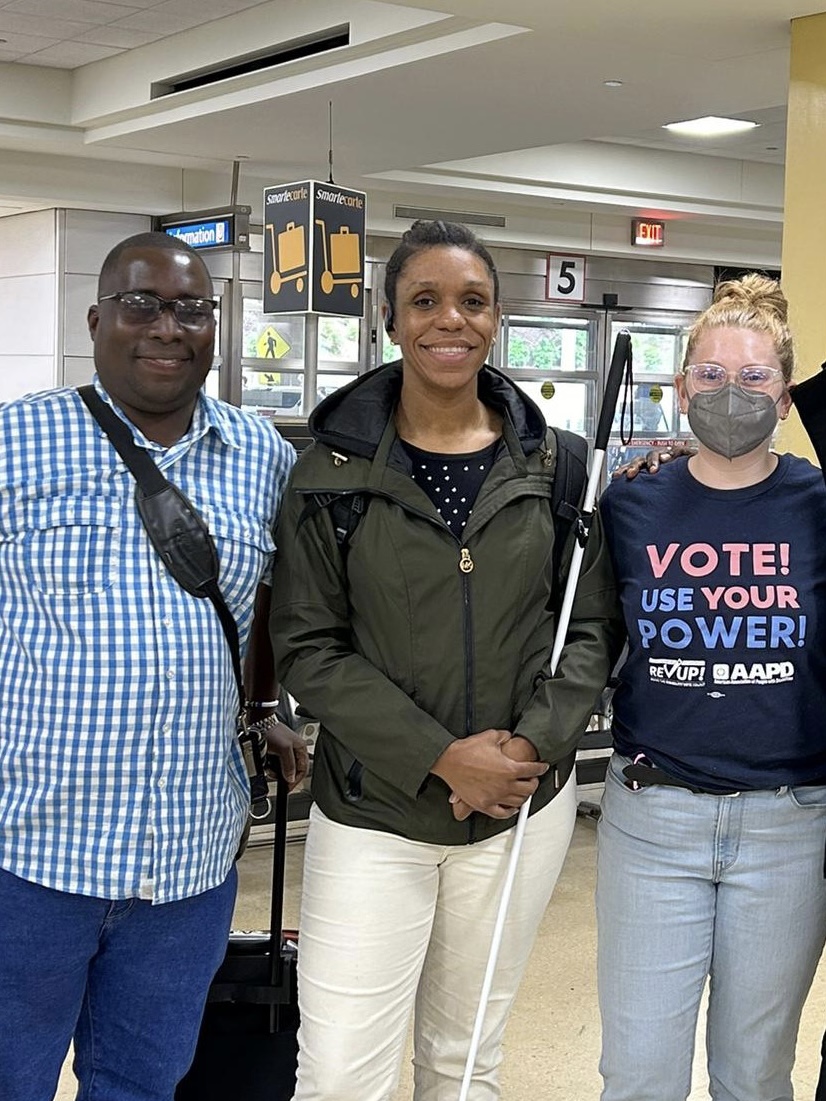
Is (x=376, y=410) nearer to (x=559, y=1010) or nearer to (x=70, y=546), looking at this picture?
(x=70, y=546)

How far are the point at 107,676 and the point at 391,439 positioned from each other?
61 centimetres

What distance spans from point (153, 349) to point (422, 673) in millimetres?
670

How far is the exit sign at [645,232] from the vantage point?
41.9 feet

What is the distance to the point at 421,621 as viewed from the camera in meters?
2.20

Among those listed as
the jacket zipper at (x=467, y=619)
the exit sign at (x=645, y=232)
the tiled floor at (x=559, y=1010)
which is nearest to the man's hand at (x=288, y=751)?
the jacket zipper at (x=467, y=619)

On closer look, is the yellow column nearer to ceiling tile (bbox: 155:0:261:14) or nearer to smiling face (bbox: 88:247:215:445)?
ceiling tile (bbox: 155:0:261:14)

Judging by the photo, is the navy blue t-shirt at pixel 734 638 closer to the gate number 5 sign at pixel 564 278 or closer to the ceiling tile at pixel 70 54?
the ceiling tile at pixel 70 54

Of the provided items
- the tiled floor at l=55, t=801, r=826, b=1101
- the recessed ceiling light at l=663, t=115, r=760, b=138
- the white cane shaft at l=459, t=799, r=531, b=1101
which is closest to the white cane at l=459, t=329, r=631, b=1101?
the white cane shaft at l=459, t=799, r=531, b=1101

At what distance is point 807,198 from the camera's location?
18.2ft

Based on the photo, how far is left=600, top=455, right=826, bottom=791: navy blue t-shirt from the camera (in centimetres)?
Result: 218

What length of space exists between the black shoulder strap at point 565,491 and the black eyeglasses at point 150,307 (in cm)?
65

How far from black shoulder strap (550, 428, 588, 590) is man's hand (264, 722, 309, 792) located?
616 millimetres

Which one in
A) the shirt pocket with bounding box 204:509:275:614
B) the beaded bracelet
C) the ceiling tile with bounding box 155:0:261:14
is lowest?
the beaded bracelet

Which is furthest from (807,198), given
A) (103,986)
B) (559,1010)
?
(103,986)
